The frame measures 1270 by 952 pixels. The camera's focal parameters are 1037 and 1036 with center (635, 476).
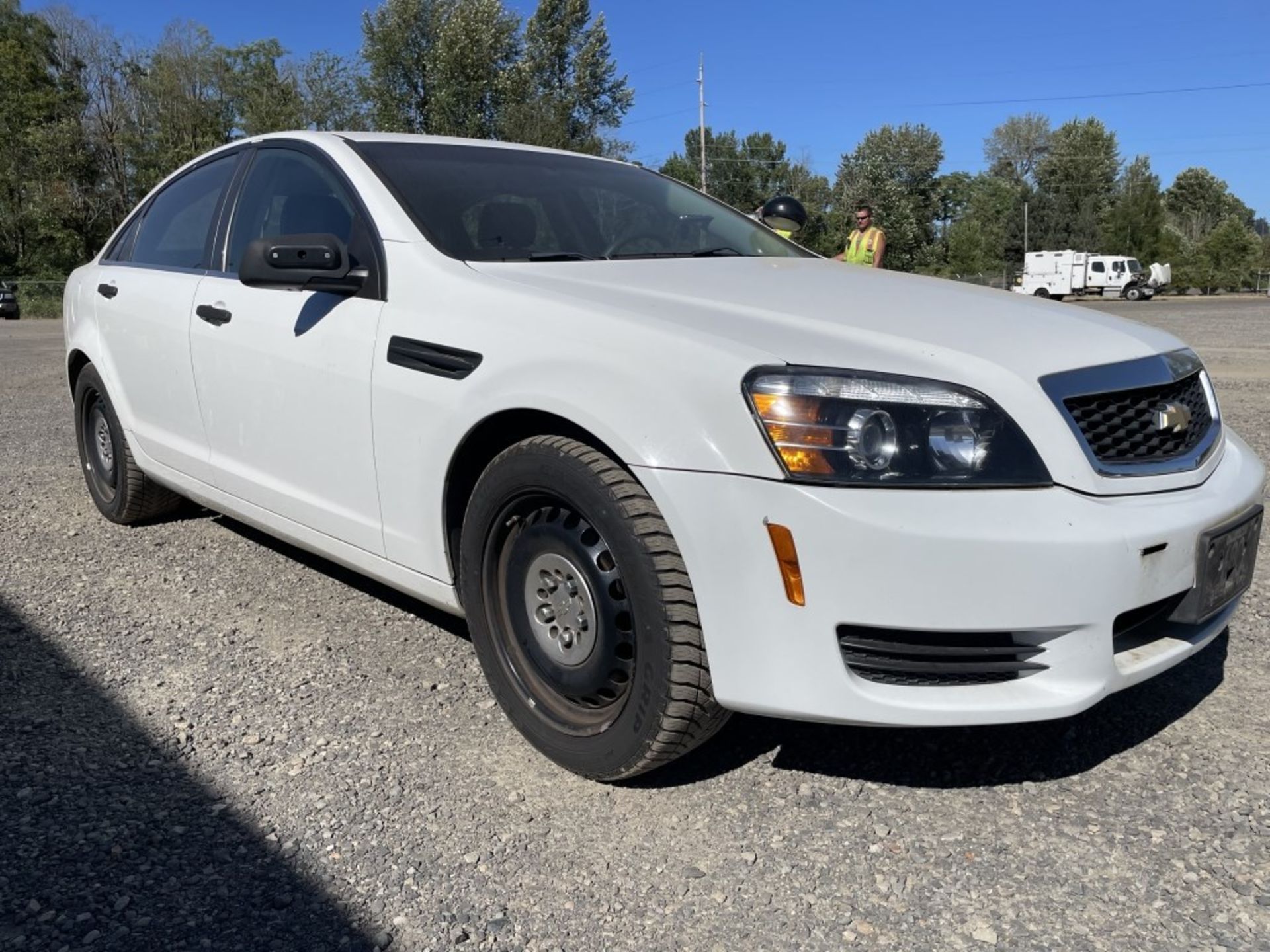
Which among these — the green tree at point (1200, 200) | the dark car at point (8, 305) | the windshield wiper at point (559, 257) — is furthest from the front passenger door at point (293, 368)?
the green tree at point (1200, 200)

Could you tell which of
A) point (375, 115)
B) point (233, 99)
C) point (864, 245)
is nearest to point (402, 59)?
point (375, 115)

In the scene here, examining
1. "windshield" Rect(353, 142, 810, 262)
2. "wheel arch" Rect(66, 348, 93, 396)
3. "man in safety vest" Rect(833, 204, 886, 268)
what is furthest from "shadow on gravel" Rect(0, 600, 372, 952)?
"man in safety vest" Rect(833, 204, 886, 268)

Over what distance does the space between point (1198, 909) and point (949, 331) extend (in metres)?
1.27

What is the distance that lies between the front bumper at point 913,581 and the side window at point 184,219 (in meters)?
2.63

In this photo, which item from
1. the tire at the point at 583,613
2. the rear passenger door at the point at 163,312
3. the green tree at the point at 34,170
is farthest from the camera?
the green tree at the point at 34,170

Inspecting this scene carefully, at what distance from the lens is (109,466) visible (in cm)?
487

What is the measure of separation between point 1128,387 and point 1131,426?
87 mm

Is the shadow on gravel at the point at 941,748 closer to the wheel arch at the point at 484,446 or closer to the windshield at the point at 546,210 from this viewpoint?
the wheel arch at the point at 484,446

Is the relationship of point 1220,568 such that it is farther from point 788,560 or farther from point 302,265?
point 302,265

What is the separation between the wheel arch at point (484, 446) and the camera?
241 cm

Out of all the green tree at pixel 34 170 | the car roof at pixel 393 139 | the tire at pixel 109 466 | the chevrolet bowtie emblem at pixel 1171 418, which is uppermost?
the green tree at pixel 34 170

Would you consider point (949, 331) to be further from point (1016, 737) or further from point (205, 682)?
point (205, 682)

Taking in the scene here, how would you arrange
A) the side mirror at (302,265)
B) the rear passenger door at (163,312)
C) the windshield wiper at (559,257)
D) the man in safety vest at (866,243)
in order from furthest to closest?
the man in safety vest at (866,243), the rear passenger door at (163,312), the windshield wiper at (559,257), the side mirror at (302,265)

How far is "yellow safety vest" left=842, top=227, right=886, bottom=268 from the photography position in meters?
9.41
